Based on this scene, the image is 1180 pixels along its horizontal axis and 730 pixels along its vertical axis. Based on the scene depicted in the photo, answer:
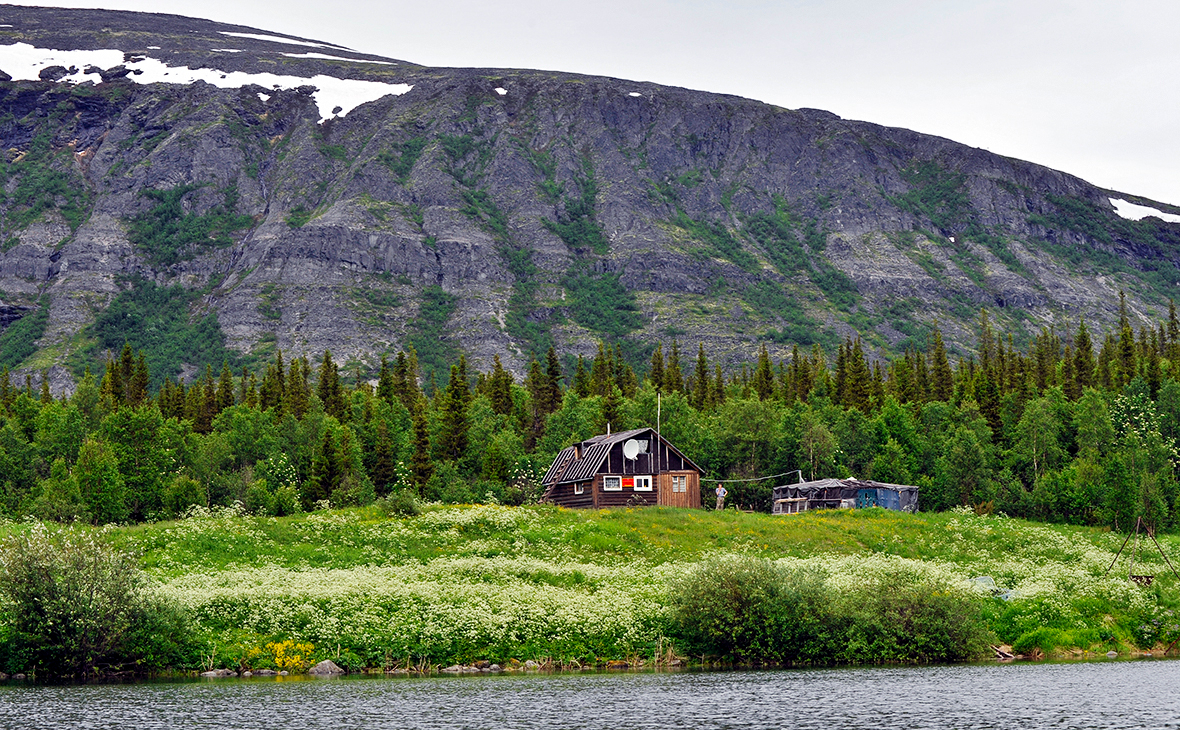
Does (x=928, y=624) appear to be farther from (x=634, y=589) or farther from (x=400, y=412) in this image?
(x=400, y=412)

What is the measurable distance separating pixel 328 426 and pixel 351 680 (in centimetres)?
6976

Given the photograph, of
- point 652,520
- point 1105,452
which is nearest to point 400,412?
point 652,520

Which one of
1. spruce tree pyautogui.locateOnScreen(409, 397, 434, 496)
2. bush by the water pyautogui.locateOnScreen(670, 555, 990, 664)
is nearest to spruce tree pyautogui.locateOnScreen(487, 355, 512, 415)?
spruce tree pyautogui.locateOnScreen(409, 397, 434, 496)

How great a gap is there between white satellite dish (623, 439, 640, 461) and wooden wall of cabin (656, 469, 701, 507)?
295cm

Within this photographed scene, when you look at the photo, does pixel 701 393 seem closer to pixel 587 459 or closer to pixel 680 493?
pixel 680 493

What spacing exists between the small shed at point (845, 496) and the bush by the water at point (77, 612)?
6814cm

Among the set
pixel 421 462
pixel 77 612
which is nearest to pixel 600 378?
pixel 421 462

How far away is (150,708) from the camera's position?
1644 inches

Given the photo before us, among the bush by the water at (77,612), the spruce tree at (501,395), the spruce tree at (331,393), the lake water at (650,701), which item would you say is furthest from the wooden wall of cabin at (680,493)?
the spruce tree at (331,393)

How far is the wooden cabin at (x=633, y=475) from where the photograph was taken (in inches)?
3969

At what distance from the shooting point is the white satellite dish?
10124 cm

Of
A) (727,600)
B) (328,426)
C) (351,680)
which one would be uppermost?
(328,426)

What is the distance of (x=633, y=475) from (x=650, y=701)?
5800 cm

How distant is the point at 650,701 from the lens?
143ft
